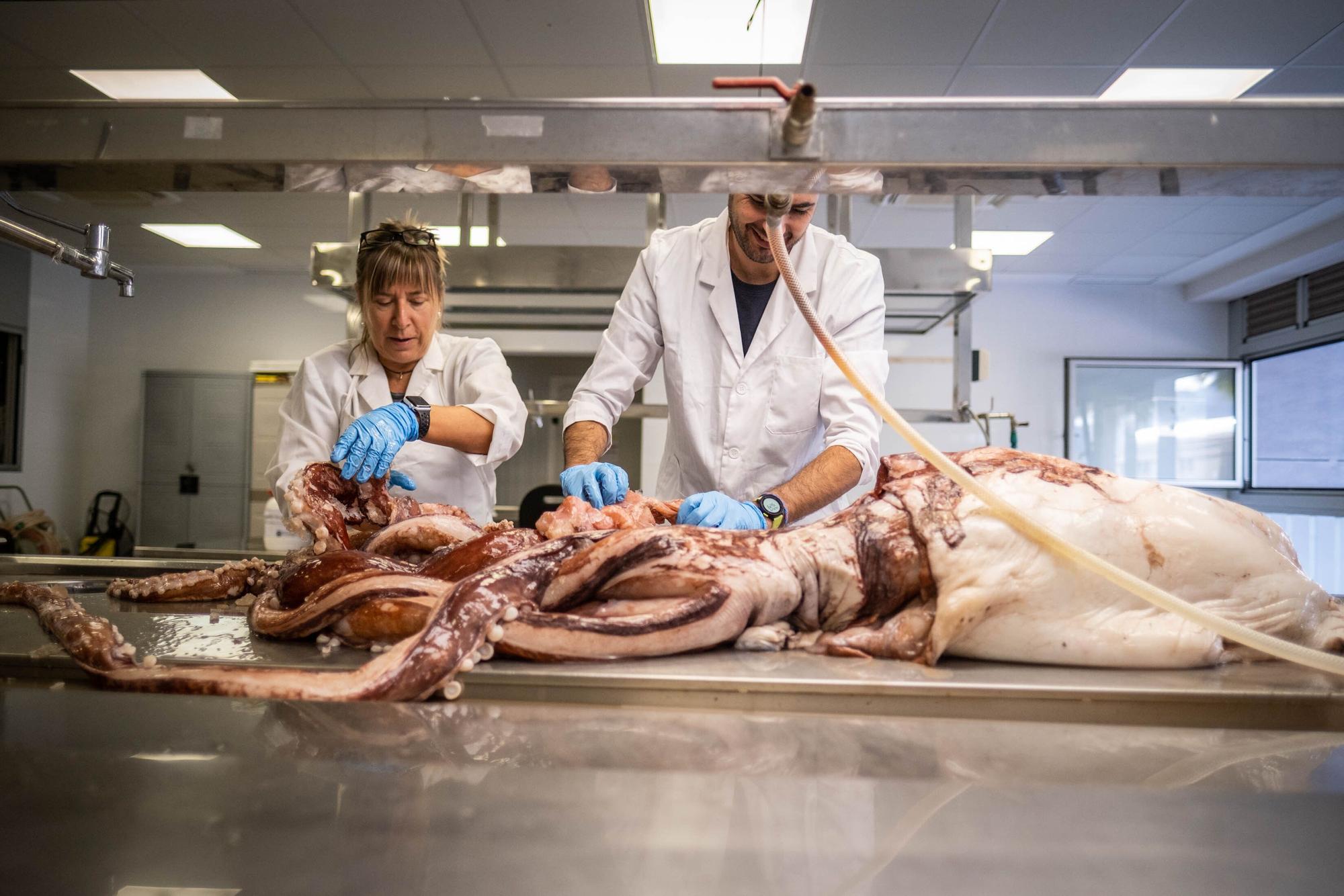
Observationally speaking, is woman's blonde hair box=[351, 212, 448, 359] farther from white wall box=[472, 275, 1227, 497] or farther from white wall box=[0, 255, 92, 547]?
white wall box=[0, 255, 92, 547]

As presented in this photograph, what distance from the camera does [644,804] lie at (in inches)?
31.1

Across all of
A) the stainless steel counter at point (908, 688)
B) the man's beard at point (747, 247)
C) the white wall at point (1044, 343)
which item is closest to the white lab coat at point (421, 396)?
the man's beard at point (747, 247)

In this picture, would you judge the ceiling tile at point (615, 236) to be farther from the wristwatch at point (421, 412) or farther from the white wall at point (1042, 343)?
the wristwatch at point (421, 412)

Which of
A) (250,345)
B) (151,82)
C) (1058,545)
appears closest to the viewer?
(1058,545)

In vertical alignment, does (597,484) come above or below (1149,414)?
below

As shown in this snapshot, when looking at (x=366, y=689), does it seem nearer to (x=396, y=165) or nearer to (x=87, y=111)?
(x=396, y=165)

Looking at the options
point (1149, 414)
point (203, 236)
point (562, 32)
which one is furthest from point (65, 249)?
point (1149, 414)

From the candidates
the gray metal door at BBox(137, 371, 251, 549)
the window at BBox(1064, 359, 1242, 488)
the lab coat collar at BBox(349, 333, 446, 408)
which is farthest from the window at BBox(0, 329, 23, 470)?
the window at BBox(1064, 359, 1242, 488)

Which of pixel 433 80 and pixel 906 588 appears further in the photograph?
pixel 433 80

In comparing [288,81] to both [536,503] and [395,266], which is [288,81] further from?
[395,266]

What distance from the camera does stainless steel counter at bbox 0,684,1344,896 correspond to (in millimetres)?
693

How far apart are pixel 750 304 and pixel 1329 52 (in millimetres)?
4035

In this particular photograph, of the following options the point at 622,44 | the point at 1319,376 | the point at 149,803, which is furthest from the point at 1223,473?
the point at 149,803

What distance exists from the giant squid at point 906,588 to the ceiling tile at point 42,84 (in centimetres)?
509
